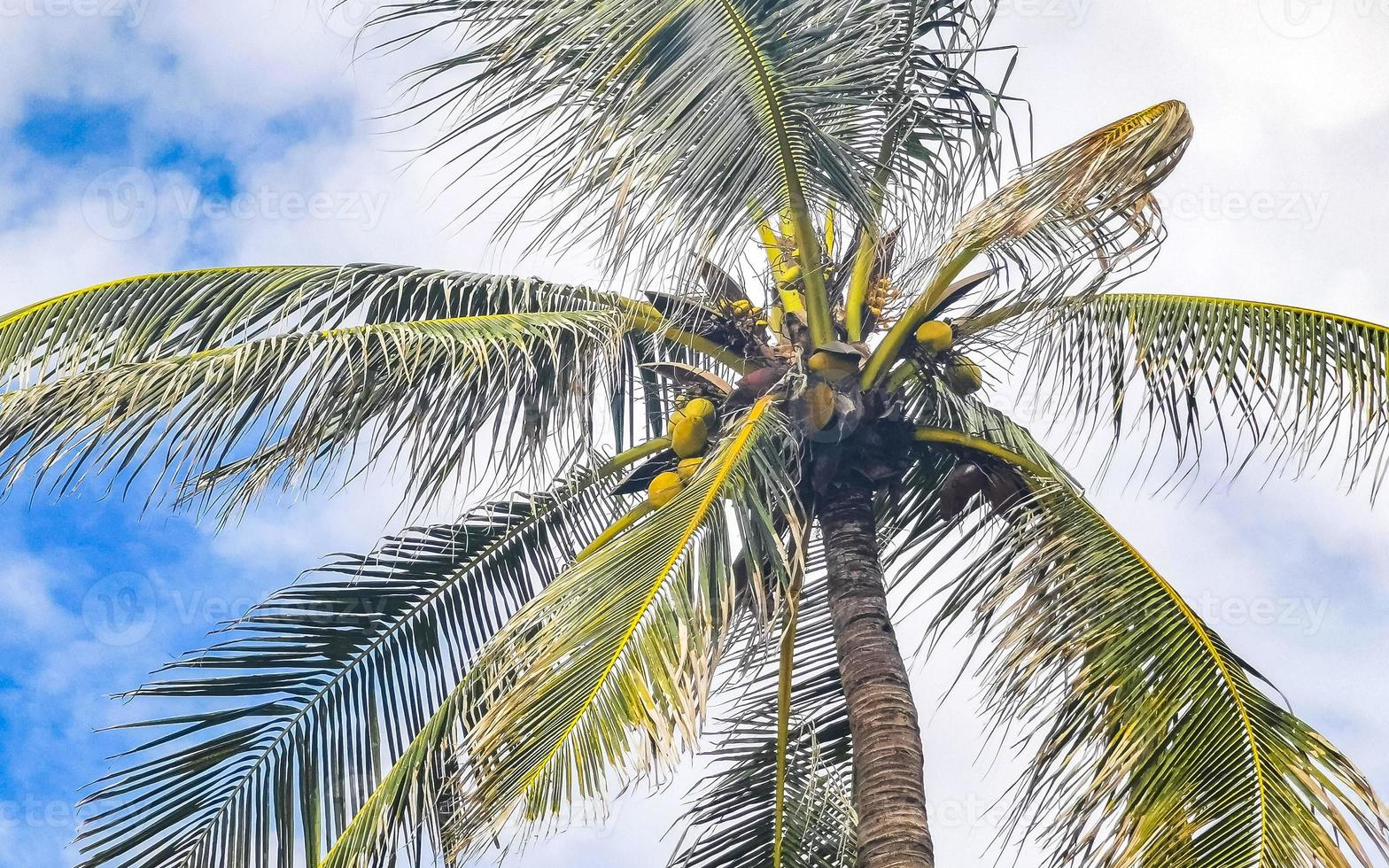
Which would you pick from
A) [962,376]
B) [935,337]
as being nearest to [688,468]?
[935,337]

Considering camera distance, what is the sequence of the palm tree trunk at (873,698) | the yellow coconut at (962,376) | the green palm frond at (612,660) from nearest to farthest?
the green palm frond at (612,660) → the palm tree trunk at (873,698) → the yellow coconut at (962,376)

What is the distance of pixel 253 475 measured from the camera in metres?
5.08

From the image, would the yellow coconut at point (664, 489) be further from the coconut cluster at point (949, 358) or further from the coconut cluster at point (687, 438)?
the coconut cluster at point (949, 358)

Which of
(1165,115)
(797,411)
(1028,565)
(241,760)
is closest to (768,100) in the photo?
(797,411)

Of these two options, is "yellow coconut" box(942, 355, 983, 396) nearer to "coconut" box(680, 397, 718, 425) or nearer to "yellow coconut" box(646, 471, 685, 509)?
"coconut" box(680, 397, 718, 425)

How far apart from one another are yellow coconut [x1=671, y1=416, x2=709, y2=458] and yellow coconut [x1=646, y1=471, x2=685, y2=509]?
135 millimetres

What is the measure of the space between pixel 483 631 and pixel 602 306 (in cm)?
154

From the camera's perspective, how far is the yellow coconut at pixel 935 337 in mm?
5355

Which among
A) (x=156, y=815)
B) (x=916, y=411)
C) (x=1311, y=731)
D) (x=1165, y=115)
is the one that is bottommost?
(x=1311, y=731)

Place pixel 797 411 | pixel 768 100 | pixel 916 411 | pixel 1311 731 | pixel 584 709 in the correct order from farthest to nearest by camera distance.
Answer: pixel 916 411
pixel 797 411
pixel 768 100
pixel 1311 731
pixel 584 709

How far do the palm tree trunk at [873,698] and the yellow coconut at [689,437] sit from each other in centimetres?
56

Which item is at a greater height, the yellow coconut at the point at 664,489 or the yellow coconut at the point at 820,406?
the yellow coconut at the point at 820,406

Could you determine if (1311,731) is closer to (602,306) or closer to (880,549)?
(880,549)

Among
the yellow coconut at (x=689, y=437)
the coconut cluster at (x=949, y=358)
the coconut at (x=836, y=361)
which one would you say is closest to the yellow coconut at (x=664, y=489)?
the yellow coconut at (x=689, y=437)
